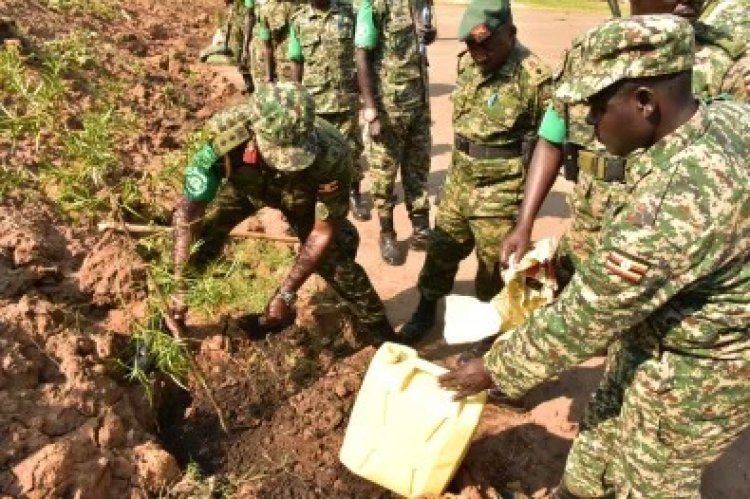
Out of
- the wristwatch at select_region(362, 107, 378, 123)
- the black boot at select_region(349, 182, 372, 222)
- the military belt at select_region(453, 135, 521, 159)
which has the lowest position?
the black boot at select_region(349, 182, 372, 222)

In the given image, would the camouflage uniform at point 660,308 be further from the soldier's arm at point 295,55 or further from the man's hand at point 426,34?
the man's hand at point 426,34

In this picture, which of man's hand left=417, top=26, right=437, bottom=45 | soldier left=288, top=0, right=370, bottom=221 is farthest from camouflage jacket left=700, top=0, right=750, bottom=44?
man's hand left=417, top=26, right=437, bottom=45

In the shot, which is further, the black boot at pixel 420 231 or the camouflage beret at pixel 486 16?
the black boot at pixel 420 231

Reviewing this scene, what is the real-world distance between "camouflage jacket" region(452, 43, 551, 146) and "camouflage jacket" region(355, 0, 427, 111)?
1472 millimetres

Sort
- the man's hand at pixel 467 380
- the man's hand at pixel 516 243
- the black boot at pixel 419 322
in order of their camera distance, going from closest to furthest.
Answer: the man's hand at pixel 467 380, the man's hand at pixel 516 243, the black boot at pixel 419 322

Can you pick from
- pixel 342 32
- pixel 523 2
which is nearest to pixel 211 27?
pixel 342 32

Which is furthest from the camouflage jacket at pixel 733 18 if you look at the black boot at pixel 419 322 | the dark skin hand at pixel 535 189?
the black boot at pixel 419 322

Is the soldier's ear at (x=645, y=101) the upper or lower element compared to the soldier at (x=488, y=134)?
upper

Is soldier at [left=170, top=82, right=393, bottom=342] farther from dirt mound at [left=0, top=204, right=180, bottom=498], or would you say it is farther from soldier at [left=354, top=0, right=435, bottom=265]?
soldier at [left=354, top=0, right=435, bottom=265]

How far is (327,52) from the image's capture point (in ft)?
17.4

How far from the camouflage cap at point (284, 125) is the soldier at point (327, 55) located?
2.01 meters

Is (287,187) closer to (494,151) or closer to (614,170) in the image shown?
(494,151)

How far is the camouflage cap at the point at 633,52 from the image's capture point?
1.83 meters

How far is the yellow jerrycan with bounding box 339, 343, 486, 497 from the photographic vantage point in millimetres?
2682
